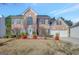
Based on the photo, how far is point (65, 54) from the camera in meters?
2.25

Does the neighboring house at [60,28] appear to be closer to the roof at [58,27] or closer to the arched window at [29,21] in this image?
the roof at [58,27]

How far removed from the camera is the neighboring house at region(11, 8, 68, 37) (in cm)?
228

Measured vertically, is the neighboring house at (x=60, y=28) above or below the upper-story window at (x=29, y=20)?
below

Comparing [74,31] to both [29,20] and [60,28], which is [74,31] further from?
[29,20]

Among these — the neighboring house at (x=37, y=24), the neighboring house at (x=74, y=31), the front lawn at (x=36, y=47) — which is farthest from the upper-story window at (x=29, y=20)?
the neighboring house at (x=74, y=31)

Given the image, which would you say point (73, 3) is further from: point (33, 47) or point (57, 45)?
point (33, 47)

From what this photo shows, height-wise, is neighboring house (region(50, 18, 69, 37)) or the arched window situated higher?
the arched window

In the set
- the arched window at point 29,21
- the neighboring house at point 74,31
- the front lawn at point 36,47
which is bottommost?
the front lawn at point 36,47

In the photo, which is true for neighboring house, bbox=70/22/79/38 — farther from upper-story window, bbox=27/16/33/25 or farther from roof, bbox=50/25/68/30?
upper-story window, bbox=27/16/33/25

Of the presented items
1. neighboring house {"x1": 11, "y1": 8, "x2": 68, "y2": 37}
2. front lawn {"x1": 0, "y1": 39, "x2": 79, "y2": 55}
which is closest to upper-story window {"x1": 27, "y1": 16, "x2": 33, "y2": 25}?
neighboring house {"x1": 11, "y1": 8, "x2": 68, "y2": 37}

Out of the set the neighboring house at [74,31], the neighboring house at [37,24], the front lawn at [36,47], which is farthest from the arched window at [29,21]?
the neighboring house at [74,31]

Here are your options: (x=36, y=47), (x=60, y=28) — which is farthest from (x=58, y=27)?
(x=36, y=47)

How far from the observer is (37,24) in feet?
7.51

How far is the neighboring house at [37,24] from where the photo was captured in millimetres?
2275
